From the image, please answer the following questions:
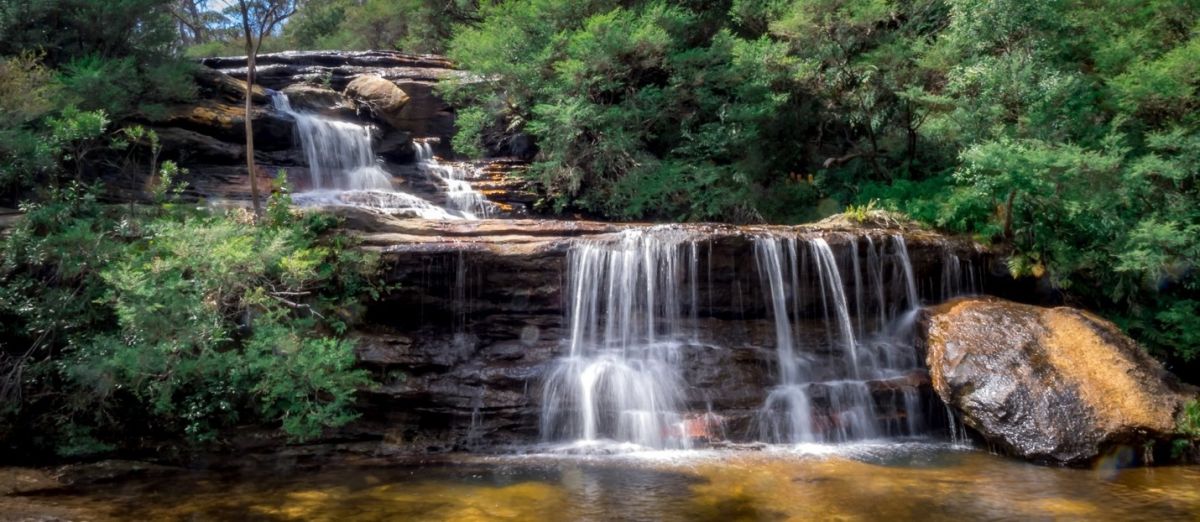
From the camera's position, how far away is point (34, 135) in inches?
403

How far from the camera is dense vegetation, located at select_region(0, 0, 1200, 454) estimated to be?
8.09 meters

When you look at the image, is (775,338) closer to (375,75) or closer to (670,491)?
(670,491)

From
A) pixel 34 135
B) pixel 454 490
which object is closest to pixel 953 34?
pixel 454 490

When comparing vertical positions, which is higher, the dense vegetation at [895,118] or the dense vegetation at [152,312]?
the dense vegetation at [895,118]

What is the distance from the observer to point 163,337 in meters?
7.89

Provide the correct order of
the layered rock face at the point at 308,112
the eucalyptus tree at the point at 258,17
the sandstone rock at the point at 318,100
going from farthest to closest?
the sandstone rock at the point at 318,100
the layered rock face at the point at 308,112
the eucalyptus tree at the point at 258,17

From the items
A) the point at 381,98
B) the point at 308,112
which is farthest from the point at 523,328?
the point at 308,112

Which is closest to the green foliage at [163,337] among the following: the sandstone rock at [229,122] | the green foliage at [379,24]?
the sandstone rock at [229,122]

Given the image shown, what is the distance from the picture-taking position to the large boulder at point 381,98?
676 inches

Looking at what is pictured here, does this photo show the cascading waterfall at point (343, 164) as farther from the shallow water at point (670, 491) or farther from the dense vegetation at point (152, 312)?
the shallow water at point (670, 491)

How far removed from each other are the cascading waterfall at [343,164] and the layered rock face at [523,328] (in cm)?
335

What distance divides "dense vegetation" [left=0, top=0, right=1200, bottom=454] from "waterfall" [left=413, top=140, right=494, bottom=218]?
28.0 inches

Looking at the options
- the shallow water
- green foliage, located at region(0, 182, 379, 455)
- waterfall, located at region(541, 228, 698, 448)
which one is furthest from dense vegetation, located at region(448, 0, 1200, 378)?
green foliage, located at region(0, 182, 379, 455)

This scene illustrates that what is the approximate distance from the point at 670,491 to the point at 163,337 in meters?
5.60
